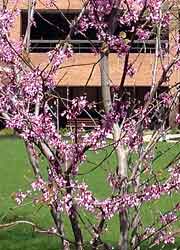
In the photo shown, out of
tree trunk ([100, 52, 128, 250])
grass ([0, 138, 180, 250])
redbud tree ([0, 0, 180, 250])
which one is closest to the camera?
redbud tree ([0, 0, 180, 250])

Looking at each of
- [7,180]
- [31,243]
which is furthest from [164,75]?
[7,180]

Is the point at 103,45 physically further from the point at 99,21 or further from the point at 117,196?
the point at 117,196

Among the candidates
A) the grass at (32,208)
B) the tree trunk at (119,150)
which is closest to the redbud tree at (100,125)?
the tree trunk at (119,150)

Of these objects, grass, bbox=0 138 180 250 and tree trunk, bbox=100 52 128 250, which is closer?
tree trunk, bbox=100 52 128 250

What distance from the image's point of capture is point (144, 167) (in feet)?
13.2

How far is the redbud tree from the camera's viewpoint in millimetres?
3547

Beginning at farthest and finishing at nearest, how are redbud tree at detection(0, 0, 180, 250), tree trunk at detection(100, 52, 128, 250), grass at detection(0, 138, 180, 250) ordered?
1. grass at detection(0, 138, 180, 250)
2. tree trunk at detection(100, 52, 128, 250)
3. redbud tree at detection(0, 0, 180, 250)

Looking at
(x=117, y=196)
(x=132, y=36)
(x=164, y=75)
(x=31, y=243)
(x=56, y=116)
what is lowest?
(x=31, y=243)

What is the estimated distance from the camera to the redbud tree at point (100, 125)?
355 cm

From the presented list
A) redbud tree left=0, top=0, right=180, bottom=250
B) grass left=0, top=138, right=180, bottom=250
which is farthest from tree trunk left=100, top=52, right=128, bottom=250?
grass left=0, top=138, right=180, bottom=250

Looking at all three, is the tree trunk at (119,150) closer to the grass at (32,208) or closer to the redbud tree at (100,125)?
the redbud tree at (100,125)

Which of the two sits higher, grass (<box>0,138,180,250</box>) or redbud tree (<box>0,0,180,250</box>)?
redbud tree (<box>0,0,180,250</box>)

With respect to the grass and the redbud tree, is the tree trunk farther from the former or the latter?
the grass

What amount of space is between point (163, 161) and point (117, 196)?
1316 cm
